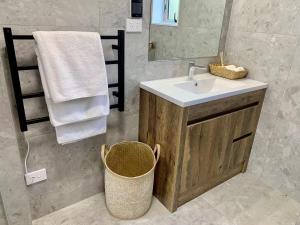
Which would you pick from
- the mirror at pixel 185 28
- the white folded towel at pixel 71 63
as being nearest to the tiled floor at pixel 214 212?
the white folded towel at pixel 71 63

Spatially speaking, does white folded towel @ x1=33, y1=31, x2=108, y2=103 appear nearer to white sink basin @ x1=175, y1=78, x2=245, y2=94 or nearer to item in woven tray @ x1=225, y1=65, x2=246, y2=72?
white sink basin @ x1=175, y1=78, x2=245, y2=94

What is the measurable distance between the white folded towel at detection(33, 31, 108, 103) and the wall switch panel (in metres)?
0.27

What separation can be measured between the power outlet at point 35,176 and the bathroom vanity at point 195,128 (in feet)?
2.28

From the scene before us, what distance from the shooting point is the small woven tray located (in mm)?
1827

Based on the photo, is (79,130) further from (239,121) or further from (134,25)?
(239,121)

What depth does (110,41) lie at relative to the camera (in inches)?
55.0

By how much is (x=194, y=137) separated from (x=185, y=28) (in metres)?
0.86

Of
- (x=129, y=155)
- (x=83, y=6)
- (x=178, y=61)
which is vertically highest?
(x=83, y=6)

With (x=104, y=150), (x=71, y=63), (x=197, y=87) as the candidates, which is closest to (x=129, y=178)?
(x=104, y=150)

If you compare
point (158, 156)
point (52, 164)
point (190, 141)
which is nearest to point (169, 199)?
point (158, 156)

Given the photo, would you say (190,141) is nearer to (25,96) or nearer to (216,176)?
(216,176)

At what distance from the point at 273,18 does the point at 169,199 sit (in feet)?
4.81

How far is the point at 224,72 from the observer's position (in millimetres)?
1873

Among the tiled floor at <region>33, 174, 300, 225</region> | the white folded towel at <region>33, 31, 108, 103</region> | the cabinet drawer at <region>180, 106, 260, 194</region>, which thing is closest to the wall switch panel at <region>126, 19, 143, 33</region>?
the white folded towel at <region>33, 31, 108, 103</region>
